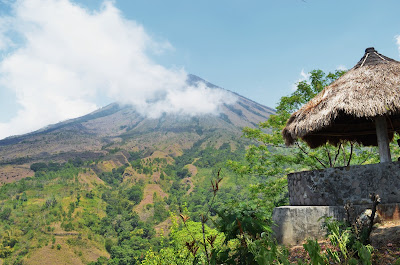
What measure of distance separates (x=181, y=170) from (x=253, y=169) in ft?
321

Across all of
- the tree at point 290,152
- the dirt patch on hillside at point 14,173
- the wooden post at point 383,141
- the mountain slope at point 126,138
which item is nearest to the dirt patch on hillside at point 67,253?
the dirt patch on hillside at point 14,173

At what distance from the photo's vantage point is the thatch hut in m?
4.20

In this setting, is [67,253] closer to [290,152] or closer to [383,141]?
[290,152]

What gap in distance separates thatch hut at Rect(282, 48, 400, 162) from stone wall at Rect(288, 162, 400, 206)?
0.66m

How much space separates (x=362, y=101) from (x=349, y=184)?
1.17 metres

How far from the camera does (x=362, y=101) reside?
4281mm

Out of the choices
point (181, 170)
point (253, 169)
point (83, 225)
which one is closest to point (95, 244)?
point (83, 225)

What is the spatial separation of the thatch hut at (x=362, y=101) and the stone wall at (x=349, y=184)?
0.66 meters

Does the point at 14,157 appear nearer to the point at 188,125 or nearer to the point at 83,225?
the point at 83,225

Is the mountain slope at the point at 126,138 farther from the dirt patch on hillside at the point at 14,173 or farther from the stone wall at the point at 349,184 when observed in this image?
the stone wall at the point at 349,184

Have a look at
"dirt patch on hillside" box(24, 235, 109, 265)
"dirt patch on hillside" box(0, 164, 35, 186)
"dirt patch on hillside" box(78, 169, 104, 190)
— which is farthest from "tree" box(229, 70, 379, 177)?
"dirt patch on hillside" box(0, 164, 35, 186)

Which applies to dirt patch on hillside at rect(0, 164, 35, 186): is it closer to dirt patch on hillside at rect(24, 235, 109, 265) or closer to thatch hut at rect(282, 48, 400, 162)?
dirt patch on hillside at rect(24, 235, 109, 265)

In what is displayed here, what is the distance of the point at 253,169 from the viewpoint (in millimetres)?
9820

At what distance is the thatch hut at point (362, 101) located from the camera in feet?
13.8
